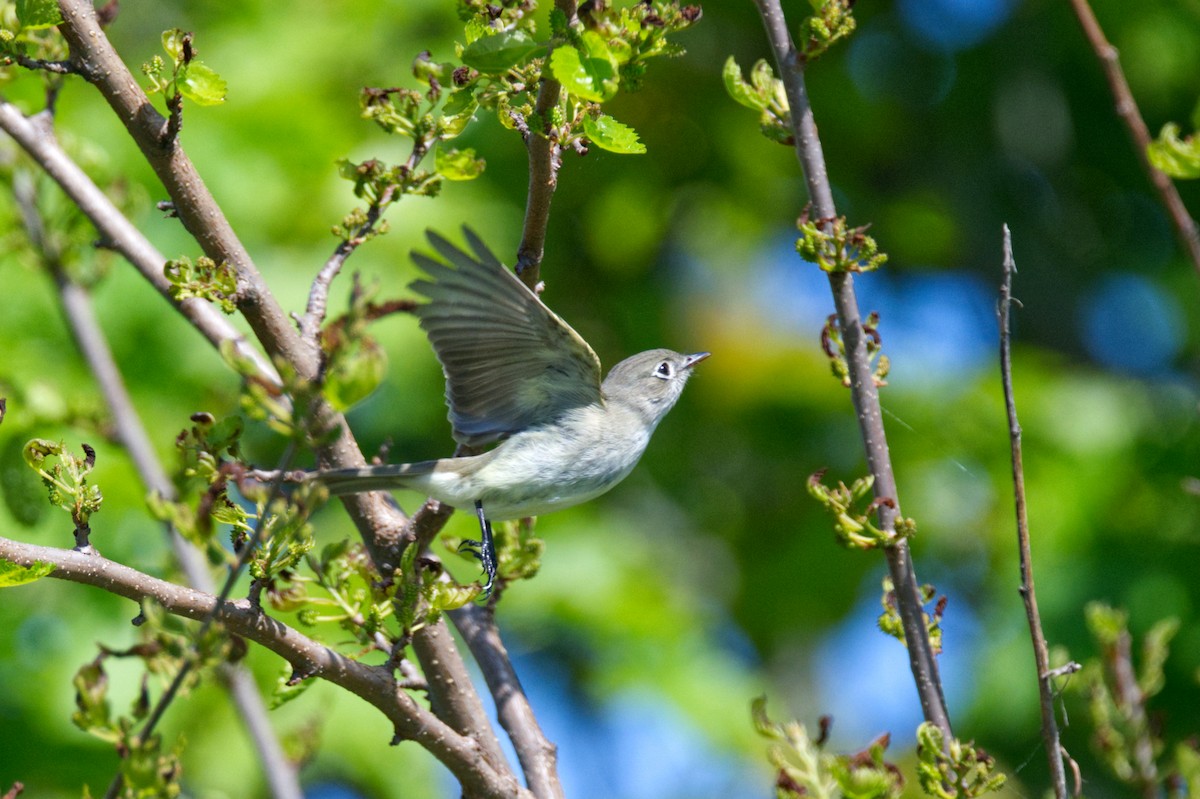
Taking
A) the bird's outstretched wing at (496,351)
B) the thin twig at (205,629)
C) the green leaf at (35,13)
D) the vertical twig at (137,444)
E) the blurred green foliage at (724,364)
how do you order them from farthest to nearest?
the blurred green foliage at (724,364) < the bird's outstretched wing at (496,351) < the vertical twig at (137,444) < the green leaf at (35,13) < the thin twig at (205,629)

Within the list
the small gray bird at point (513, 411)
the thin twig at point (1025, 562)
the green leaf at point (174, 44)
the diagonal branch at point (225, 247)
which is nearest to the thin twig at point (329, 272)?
the diagonal branch at point (225, 247)

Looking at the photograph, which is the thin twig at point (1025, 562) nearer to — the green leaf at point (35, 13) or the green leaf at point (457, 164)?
the green leaf at point (457, 164)

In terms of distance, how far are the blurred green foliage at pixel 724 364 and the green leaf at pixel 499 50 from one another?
1.62 m

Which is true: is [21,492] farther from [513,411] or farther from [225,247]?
[513,411]

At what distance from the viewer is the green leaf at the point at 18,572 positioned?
5.75ft

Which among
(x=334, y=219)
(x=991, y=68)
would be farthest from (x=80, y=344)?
(x=991, y=68)

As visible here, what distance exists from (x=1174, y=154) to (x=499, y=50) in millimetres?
1084

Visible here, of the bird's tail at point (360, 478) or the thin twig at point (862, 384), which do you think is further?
the bird's tail at point (360, 478)

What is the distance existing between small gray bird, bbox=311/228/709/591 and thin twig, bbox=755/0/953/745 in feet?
2.24

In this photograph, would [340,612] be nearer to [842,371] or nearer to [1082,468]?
[842,371]

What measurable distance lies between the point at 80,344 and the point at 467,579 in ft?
7.73

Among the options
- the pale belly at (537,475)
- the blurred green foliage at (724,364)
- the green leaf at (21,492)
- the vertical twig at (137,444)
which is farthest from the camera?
the blurred green foliage at (724,364)

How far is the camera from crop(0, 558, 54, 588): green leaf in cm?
175

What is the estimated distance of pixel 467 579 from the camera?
205 inches
